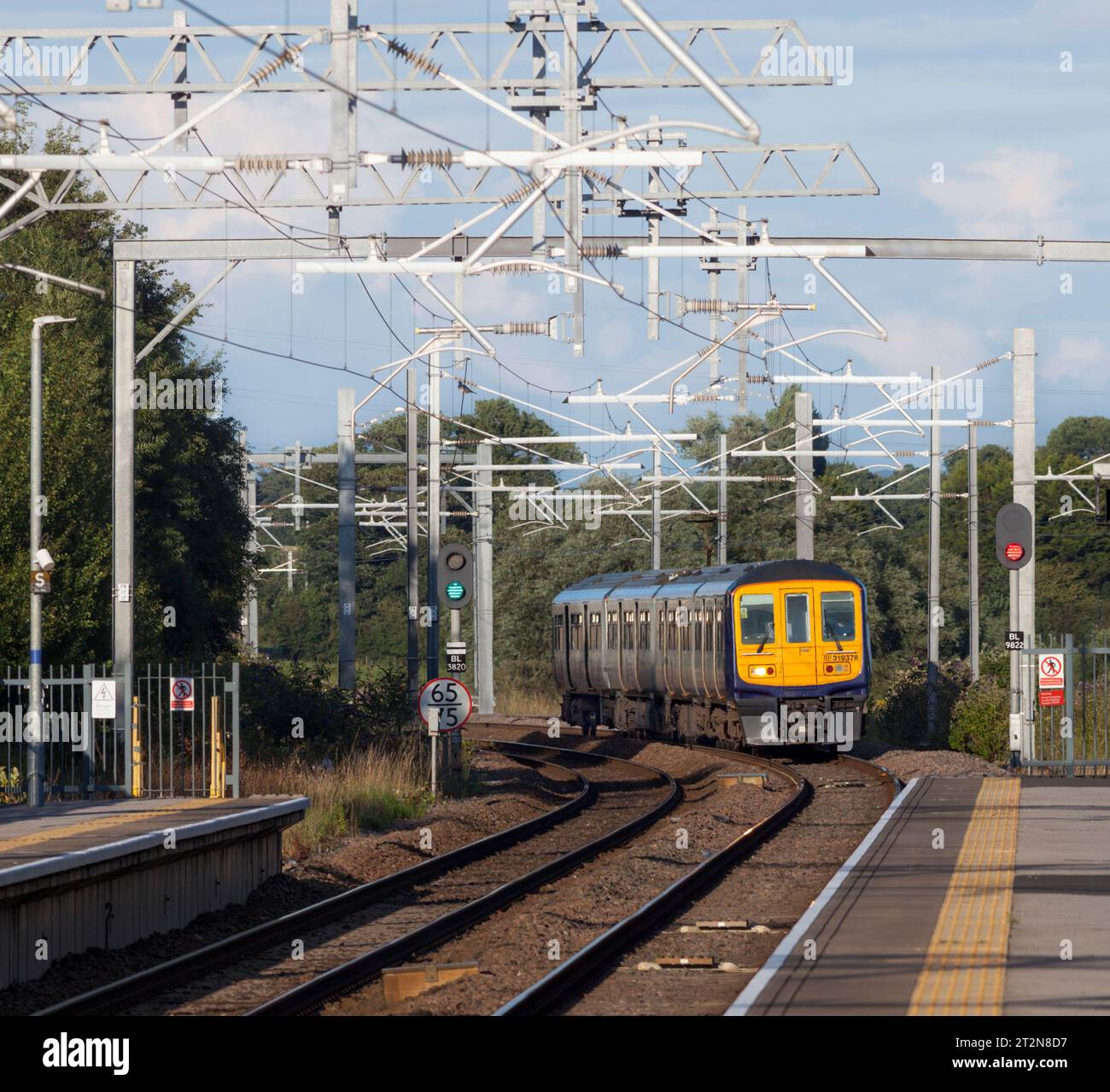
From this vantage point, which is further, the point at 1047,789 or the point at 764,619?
the point at 764,619

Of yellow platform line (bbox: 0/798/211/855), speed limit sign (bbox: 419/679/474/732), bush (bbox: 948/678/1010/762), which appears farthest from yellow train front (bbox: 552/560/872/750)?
yellow platform line (bbox: 0/798/211/855)

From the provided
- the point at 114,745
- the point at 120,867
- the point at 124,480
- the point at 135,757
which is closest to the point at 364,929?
the point at 120,867

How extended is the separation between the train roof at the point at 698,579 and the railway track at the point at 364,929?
292 inches

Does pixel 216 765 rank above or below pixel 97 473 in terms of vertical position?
below

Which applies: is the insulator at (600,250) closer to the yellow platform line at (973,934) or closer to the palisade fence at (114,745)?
the palisade fence at (114,745)

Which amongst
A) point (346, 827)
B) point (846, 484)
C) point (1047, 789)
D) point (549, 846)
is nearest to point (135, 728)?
point (346, 827)

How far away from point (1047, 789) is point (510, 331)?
42.1 feet

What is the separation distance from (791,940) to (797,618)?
19.7 m

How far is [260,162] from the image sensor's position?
17453 millimetres

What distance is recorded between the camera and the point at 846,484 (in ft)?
239

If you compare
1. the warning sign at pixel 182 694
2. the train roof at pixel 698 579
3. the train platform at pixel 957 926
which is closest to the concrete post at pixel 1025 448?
the train roof at pixel 698 579

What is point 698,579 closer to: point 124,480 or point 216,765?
point 216,765

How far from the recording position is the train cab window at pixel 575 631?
1713 inches
